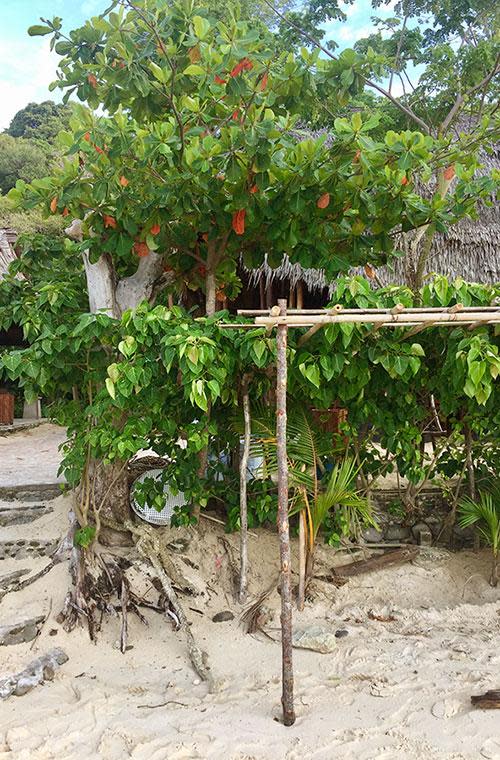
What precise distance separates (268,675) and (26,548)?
7.05 feet

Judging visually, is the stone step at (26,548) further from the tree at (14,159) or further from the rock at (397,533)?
the tree at (14,159)

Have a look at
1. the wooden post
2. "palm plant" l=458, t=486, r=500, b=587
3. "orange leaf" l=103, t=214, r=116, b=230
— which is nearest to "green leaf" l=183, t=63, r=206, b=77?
"orange leaf" l=103, t=214, r=116, b=230

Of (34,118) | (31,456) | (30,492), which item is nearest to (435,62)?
(30,492)

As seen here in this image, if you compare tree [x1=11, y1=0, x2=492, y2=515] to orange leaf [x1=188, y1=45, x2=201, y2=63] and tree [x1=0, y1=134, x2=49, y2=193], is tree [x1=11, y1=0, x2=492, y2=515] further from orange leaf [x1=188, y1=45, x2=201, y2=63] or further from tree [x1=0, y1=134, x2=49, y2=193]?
tree [x1=0, y1=134, x2=49, y2=193]

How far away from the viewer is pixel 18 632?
131 inches

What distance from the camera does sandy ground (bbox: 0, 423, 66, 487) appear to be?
5.34 meters

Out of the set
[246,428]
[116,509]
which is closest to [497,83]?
[246,428]

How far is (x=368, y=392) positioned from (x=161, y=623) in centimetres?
213

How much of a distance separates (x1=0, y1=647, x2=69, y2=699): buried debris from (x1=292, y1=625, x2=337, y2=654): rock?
1449 mm

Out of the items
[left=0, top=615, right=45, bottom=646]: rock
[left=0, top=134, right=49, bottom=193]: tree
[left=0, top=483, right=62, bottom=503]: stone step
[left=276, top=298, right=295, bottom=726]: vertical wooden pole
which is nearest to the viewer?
[left=276, top=298, right=295, bottom=726]: vertical wooden pole

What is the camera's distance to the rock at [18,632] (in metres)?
3.29

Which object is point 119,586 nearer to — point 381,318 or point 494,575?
point 381,318

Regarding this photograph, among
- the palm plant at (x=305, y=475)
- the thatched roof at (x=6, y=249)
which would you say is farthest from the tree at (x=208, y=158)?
the thatched roof at (x=6, y=249)

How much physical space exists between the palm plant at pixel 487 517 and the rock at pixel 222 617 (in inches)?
74.6
